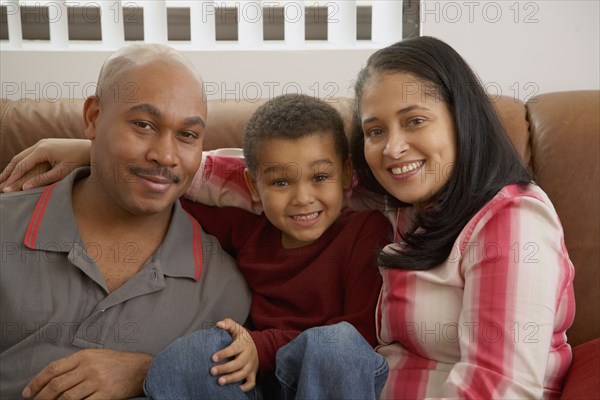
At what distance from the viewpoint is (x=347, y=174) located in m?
1.69

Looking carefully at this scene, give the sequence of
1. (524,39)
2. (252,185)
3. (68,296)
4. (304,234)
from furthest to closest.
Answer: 1. (524,39)
2. (252,185)
3. (304,234)
4. (68,296)

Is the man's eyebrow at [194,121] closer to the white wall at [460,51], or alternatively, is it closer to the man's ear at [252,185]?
the man's ear at [252,185]

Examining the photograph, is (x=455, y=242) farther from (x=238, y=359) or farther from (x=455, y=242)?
(x=238, y=359)

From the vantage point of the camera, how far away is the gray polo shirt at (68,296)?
57.9 inches

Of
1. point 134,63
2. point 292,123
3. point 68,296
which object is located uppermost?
point 134,63

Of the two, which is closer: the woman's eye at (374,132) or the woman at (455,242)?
the woman at (455,242)

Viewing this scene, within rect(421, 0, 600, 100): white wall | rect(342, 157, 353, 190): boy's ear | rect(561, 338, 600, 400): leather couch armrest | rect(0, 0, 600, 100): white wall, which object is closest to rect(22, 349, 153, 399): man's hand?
rect(342, 157, 353, 190): boy's ear

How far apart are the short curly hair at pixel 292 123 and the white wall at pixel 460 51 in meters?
0.54

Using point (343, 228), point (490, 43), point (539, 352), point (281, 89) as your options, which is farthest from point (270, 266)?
point (490, 43)

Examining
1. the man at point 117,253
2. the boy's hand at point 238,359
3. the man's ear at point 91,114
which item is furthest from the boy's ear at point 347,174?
the man's ear at point 91,114

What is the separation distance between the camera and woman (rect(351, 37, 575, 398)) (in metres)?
1.28

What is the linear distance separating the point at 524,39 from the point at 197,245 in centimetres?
121

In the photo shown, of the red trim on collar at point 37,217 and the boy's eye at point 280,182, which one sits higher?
the boy's eye at point 280,182

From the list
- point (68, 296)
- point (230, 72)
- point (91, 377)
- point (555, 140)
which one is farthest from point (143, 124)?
point (555, 140)
